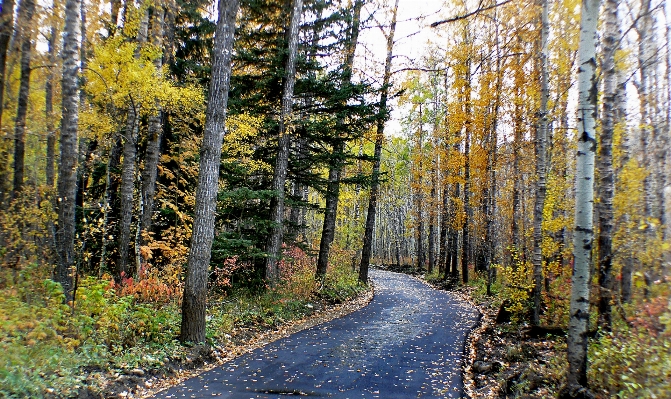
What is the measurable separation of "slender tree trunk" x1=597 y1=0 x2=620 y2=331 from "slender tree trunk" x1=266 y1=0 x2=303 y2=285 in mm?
8667

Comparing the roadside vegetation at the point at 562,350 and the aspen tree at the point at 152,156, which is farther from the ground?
the aspen tree at the point at 152,156

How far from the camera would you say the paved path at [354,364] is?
605cm

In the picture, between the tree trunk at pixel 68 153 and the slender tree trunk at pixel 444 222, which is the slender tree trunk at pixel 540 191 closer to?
the tree trunk at pixel 68 153

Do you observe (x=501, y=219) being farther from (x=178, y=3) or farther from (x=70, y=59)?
(x=70, y=59)

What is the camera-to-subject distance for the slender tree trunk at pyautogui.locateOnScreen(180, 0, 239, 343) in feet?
25.5

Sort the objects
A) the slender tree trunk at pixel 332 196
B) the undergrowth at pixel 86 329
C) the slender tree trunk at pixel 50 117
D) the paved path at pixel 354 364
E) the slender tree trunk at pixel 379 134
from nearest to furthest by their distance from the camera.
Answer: the undergrowth at pixel 86 329 < the paved path at pixel 354 364 < the slender tree trunk at pixel 50 117 < the slender tree trunk at pixel 379 134 < the slender tree trunk at pixel 332 196

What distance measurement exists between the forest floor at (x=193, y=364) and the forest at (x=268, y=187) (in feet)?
0.19

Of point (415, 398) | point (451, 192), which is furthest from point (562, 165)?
point (415, 398)

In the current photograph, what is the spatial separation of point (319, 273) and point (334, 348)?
702 centimetres

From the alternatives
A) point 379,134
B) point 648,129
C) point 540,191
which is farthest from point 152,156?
point 648,129

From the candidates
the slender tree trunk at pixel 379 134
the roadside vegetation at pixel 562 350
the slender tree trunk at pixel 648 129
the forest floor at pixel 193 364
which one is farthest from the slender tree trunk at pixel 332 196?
the slender tree trunk at pixel 648 129

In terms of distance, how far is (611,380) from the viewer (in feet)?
15.1

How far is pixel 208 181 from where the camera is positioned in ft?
26.1

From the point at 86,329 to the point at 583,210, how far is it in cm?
778
